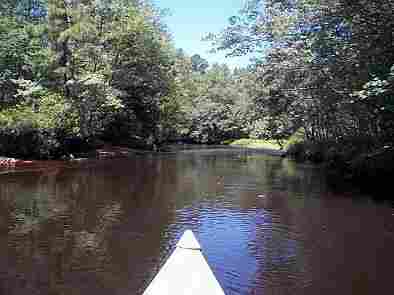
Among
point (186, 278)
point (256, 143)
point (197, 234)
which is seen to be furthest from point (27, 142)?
point (256, 143)

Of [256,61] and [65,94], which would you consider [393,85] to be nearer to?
[256,61]

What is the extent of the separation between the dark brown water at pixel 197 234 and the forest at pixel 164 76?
4.77 meters

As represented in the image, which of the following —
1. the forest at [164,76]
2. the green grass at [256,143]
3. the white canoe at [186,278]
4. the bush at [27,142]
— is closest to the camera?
the white canoe at [186,278]

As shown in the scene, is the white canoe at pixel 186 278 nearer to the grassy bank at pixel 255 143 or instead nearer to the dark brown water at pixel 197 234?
the dark brown water at pixel 197 234

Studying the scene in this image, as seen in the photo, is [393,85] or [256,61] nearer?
[393,85]

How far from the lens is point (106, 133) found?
146 feet

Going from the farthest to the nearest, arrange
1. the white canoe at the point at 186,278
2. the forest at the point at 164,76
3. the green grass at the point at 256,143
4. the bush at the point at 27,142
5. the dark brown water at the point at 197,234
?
the green grass at the point at 256,143
the bush at the point at 27,142
the forest at the point at 164,76
the dark brown water at the point at 197,234
the white canoe at the point at 186,278

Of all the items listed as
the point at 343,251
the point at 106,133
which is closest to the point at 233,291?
the point at 343,251

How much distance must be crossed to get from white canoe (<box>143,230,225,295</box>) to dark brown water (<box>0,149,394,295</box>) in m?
4.47

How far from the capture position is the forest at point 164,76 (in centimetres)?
1823

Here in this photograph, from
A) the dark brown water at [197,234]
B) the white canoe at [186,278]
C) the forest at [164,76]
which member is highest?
the forest at [164,76]

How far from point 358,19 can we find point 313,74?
4.83 metres

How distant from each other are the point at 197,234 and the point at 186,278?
26.3 ft

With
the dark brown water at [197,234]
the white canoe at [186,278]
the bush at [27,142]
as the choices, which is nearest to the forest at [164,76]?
the bush at [27,142]
